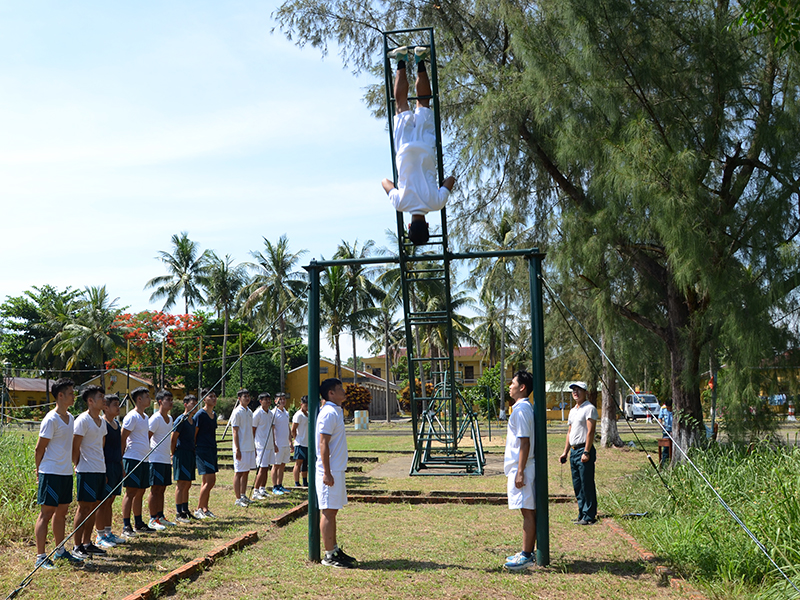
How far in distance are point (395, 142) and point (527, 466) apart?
326 centimetres

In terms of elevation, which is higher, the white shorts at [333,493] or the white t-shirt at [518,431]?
the white t-shirt at [518,431]

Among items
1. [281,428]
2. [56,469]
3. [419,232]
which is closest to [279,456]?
[281,428]

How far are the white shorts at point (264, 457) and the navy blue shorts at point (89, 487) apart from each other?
3.90m

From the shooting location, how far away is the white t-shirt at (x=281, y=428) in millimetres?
11406

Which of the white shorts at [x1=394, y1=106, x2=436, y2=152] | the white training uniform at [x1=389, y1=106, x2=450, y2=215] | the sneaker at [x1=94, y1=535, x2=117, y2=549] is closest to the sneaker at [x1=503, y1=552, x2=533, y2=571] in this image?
the white training uniform at [x1=389, y1=106, x2=450, y2=215]

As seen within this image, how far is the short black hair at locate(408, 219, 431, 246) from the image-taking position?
600 centimetres

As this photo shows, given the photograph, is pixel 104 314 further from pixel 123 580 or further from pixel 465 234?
pixel 123 580

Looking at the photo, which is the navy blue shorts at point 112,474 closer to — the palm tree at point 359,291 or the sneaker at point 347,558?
the sneaker at point 347,558

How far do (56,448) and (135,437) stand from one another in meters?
1.64

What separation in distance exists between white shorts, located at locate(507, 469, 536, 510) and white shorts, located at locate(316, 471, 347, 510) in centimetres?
154

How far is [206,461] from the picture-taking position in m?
8.88

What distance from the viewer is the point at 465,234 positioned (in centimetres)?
1376

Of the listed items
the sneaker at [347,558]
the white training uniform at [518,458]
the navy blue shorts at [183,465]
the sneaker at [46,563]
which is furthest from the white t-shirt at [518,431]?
the navy blue shorts at [183,465]

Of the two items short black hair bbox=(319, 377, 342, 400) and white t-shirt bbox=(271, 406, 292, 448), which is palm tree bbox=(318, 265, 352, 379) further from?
short black hair bbox=(319, 377, 342, 400)
